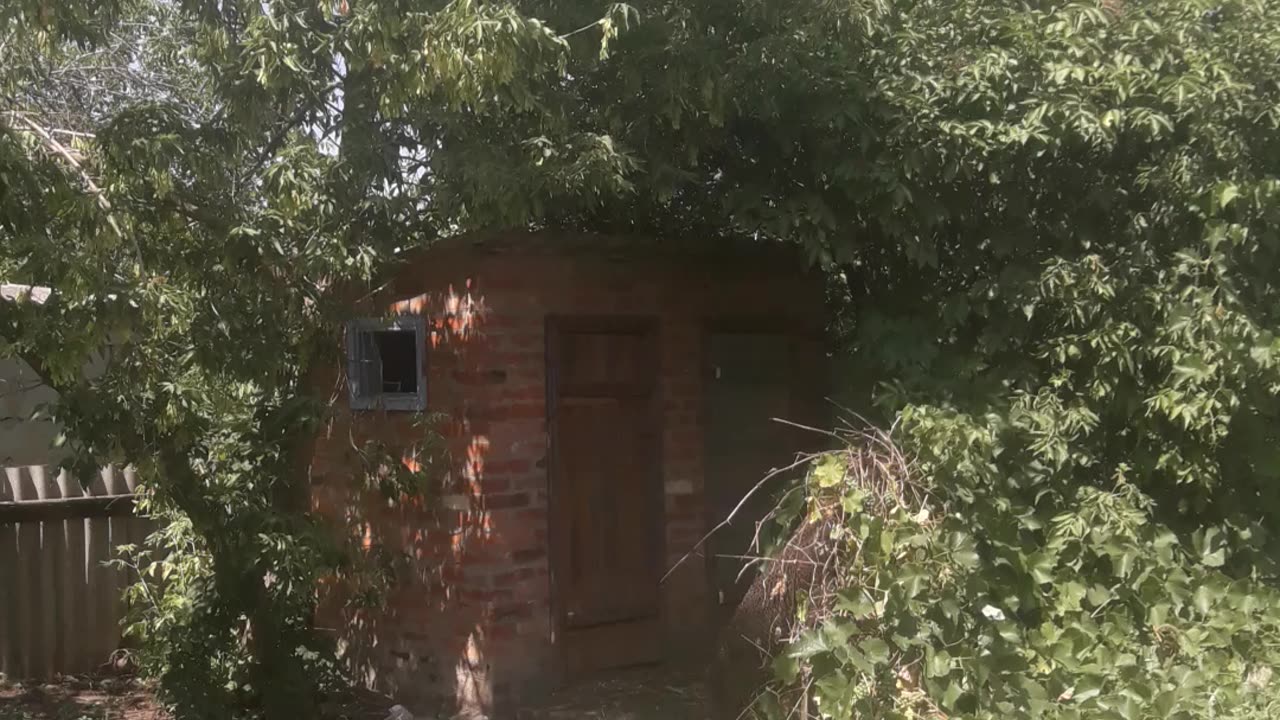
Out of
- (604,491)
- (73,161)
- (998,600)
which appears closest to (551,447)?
(604,491)

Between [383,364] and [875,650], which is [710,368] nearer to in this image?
[383,364]

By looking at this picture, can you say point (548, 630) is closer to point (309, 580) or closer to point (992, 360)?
point (309, 580)

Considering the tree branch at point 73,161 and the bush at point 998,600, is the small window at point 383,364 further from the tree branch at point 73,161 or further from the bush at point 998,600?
the bush at point 998,600

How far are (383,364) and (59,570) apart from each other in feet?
8.86

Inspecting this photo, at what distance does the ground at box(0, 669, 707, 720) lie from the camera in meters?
6.60

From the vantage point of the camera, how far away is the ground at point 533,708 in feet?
21.6

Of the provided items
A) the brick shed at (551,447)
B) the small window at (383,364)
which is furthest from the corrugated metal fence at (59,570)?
the small window at (383,364)

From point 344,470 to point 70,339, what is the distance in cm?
315

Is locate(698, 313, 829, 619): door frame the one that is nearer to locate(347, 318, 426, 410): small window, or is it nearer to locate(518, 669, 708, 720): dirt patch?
locate(518, 669, 708, 720): dirt patch

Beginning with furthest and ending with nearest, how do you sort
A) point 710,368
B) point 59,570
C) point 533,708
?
1. point 710,368
2. point 59,570
3. point 533,708

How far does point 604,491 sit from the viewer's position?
24.5 feet

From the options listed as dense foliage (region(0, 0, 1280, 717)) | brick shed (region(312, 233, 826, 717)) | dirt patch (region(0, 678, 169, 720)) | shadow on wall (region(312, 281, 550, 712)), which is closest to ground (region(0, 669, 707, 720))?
dirt patch (region(0, 678, 169, 720))

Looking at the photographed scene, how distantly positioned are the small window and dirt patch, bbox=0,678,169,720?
2245mm

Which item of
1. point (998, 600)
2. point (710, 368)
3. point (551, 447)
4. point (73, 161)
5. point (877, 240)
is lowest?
point (998, 600)
